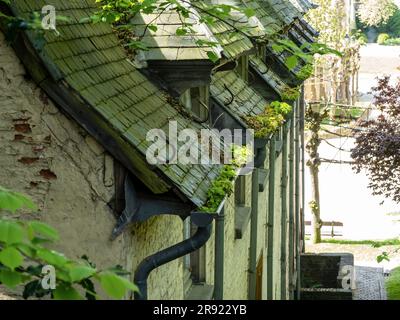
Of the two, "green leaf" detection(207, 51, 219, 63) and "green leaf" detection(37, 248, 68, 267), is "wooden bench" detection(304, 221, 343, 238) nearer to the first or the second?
"green leaf" detection(207, 51, 219, 63)

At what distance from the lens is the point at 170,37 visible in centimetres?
750

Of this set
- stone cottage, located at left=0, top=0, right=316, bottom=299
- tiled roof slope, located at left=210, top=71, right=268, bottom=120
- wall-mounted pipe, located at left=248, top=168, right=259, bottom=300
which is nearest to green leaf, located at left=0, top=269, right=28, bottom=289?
stone cottage, located at left=0, top=0, right=316, bottom=299

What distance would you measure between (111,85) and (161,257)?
1.34 meters

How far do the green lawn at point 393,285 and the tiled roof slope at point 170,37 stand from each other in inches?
587

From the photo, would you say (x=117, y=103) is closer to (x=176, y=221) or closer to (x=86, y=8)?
(x=86, y=8)

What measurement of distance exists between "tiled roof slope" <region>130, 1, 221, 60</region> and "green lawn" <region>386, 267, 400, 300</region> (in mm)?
14922

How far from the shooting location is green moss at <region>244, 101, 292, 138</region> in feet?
31.5

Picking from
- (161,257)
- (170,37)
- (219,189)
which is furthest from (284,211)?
(161,257)

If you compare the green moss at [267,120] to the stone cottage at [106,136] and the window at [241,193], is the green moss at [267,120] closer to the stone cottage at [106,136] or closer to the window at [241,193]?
the window at [241,193]

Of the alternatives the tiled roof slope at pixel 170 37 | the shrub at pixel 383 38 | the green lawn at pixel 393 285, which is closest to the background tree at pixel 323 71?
the green lawn at pixel 393 285

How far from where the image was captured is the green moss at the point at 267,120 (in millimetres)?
9602

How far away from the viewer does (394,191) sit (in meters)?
20.3
